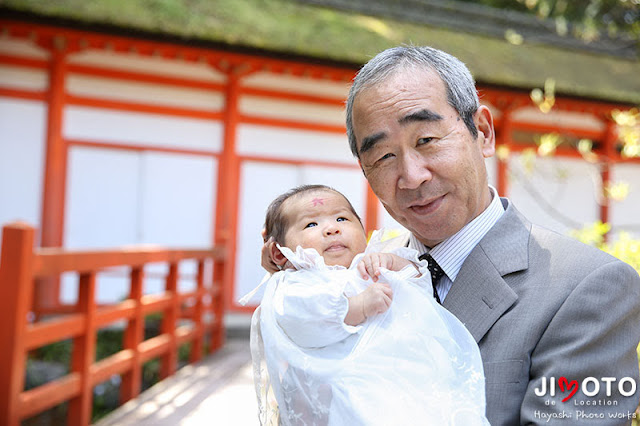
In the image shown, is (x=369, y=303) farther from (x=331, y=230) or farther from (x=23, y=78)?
(x=23, y=78)

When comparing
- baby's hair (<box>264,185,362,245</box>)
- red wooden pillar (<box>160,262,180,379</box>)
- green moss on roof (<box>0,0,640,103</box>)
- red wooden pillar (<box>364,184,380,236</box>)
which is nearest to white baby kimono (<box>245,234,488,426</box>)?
baby's hair (<box>264,185,362,245</box>)

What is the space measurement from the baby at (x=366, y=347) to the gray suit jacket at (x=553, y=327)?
0.09m

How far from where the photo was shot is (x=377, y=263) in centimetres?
169

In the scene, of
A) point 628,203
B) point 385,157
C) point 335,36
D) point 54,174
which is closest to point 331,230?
point 385,157

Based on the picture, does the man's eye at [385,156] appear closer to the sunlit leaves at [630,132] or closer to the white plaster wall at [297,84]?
the sunlit leaves at [630,132]

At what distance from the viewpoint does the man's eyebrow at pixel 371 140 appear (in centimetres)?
172

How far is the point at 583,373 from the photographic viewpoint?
1417 millimetres

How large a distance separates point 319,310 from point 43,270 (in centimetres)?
281

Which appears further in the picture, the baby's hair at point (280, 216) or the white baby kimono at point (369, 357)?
the baby's hair at point (280, 216)

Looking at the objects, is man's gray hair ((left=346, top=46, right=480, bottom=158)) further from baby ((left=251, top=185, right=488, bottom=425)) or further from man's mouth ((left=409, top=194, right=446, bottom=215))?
baby ((left=251, top=185, right=488, bottom=425))

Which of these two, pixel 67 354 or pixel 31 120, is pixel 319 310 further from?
pixel 31 120

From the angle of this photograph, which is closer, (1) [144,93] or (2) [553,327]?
(2) [553,327]

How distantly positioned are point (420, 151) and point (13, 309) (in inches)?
111

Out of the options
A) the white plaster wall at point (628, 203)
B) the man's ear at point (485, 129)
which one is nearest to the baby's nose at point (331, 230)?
the man's ear at point (485, 129)
